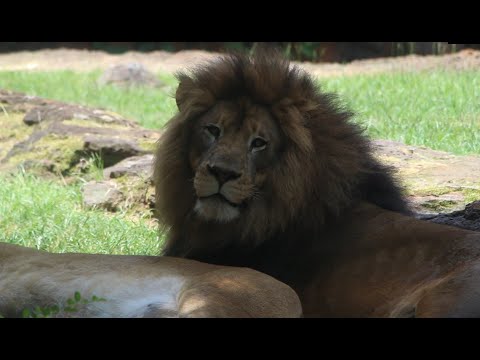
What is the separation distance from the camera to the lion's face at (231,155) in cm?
425

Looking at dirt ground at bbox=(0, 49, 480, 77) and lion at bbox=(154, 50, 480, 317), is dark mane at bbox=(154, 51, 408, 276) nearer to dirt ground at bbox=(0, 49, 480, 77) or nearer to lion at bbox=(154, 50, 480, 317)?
lion at bbox=(154, 50, 480, 317)

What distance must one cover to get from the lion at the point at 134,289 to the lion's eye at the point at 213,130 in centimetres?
70

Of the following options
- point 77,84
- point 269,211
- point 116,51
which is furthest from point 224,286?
point 116,51

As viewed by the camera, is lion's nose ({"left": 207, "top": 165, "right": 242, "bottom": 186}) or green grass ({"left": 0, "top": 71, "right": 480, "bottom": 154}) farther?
green grass ({"left": 0, "top": 71, "right": 480, "bottom": 154})

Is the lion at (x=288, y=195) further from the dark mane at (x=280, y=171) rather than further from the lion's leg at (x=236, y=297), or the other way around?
the lion's leg at (x=236, y=297)

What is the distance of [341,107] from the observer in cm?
483

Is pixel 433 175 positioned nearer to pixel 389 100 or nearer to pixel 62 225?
pixel 62 225

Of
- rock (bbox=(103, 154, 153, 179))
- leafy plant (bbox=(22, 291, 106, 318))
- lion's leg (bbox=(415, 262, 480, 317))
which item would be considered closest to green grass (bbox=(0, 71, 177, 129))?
rock (bbox=(103, 154, 153, 179))

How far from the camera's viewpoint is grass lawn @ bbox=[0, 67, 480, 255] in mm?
6117

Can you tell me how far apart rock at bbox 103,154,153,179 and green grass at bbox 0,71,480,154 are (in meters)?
1.08

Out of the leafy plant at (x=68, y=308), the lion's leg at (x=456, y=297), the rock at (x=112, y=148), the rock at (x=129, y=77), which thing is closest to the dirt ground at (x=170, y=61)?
the rock at (x=129, y=77)

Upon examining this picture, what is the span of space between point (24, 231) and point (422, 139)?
12.1 ft

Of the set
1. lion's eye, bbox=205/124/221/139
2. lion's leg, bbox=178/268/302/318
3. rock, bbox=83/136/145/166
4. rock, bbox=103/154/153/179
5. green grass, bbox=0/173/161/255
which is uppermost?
lion's eye, bbox=205/124/221/139
